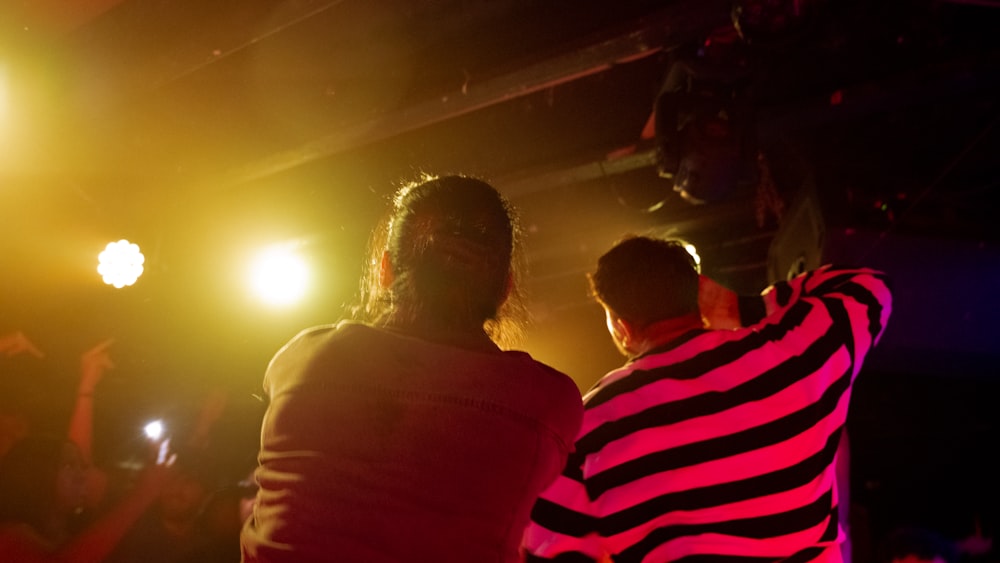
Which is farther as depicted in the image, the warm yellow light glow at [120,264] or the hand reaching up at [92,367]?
the warm yellow light glow at [120,264]

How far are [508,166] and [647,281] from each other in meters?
2.64

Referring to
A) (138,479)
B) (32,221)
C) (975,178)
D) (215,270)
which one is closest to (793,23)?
(975,178)

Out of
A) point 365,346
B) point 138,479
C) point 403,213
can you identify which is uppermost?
point 403,213

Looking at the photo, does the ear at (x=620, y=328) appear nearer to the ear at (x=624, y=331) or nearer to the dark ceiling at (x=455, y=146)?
the ear at (x=624, y=331)

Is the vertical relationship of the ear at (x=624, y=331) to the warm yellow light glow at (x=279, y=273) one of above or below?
below

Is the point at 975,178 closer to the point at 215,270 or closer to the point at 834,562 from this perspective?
the point at 834,562

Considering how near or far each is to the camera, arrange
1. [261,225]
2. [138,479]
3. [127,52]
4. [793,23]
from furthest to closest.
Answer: [261,225] < [127,52] < [793,23] < [138,479]

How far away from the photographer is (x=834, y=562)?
51.8 inches

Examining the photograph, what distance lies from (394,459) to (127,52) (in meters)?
3.42

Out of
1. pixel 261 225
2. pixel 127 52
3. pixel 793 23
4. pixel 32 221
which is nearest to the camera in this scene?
pixel 793 23

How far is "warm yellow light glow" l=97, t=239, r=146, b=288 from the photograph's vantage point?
445 centimetres

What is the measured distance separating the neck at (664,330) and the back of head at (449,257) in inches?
19.9

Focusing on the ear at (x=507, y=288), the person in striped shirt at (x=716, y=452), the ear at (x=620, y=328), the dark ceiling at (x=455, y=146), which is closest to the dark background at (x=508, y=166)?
the dark ceiling at (x=455, y=146)

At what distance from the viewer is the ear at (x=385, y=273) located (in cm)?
115
